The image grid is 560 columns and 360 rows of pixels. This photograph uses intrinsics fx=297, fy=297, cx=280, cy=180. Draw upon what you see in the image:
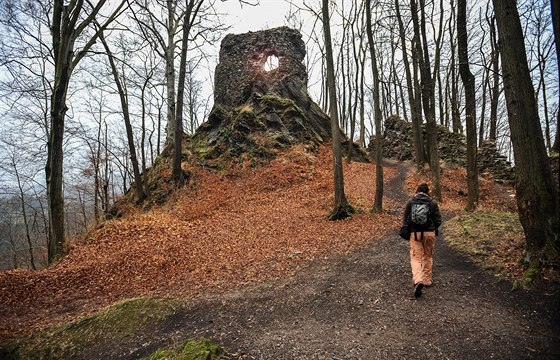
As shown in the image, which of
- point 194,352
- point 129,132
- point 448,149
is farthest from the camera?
point 448,149

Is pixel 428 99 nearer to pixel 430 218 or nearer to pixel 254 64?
pixel 430 218

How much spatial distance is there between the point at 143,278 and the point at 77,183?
63.0ft

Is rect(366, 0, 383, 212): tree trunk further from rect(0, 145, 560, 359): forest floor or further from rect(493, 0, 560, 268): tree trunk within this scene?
rect(493, 0, 560, 268): tree trunk

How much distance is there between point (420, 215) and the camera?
5.06 meters

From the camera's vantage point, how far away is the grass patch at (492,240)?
16.6 feet

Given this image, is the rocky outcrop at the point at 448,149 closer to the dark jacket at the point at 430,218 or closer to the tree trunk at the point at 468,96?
the tree trunk at the point at 468,96

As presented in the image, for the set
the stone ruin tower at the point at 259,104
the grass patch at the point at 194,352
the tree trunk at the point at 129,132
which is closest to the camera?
the grass patch at the point at 194,352

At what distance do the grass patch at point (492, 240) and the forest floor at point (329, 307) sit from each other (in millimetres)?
226

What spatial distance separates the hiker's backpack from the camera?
5039mm

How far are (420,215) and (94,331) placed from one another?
5.80 metres

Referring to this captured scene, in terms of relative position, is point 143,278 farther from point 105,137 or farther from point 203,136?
point 105,137

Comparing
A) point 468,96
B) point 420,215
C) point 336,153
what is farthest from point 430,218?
point 468,96

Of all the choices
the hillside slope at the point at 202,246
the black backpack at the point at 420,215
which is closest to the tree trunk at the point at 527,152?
the black backpack at the point at 420,215

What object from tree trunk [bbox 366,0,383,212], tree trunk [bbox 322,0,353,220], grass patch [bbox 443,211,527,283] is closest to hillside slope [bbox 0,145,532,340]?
tree trunk [bbox 322,0,353,220]
